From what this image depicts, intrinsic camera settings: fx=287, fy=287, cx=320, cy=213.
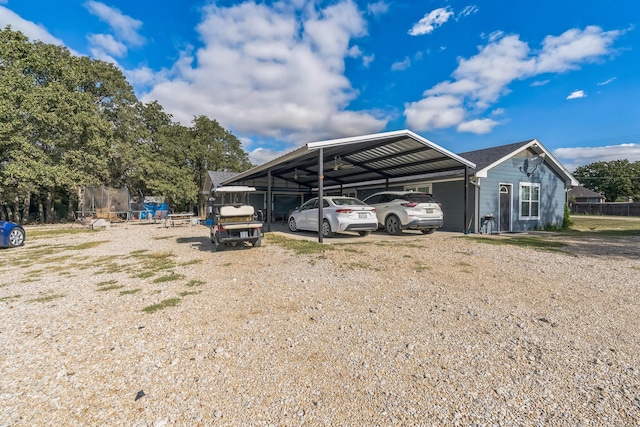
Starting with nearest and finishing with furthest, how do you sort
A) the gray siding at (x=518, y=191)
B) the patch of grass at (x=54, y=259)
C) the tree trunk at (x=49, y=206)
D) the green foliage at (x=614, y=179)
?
the patch of grass at (x=54, y=259) → the gray siding at (x=518, y=191) → the tree trunk at (x=49, y=206) → the green foliage at (x=614, y=179)

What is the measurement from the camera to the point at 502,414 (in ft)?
6.18

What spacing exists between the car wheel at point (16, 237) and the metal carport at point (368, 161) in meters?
8.31

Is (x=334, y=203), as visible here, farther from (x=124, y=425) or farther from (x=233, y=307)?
(x=124, y=425)

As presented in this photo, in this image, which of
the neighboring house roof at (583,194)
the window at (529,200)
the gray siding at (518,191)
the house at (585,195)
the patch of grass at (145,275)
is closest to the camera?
the patch of grass at (145,275)

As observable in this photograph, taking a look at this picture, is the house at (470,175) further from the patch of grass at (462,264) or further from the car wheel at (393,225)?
the patch of grass at (462,264)

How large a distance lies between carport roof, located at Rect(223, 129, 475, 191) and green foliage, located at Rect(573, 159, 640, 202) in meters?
64.3

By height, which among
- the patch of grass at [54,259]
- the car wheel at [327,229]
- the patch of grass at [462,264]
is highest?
the car wheel at [327,229]

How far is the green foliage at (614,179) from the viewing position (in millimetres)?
53062

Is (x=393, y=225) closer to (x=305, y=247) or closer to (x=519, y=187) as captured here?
(x=305, y=247)

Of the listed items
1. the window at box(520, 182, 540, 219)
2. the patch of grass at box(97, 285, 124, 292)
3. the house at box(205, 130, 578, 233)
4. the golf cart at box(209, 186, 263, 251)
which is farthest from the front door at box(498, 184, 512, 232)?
the patch of grass at box(97, 285, 124, 292)

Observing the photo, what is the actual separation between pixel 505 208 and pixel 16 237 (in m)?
19.5

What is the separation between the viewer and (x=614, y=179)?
2178 inches

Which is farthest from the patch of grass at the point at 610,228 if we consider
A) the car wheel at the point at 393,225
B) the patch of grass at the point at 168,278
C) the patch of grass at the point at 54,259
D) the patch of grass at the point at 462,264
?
the patch of grass at the point at 54,259

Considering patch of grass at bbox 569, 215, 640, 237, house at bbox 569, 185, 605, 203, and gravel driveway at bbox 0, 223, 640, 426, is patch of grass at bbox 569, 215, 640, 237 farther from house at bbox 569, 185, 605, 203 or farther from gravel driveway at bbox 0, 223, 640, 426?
house at bbox 569, 185, 605, 203
